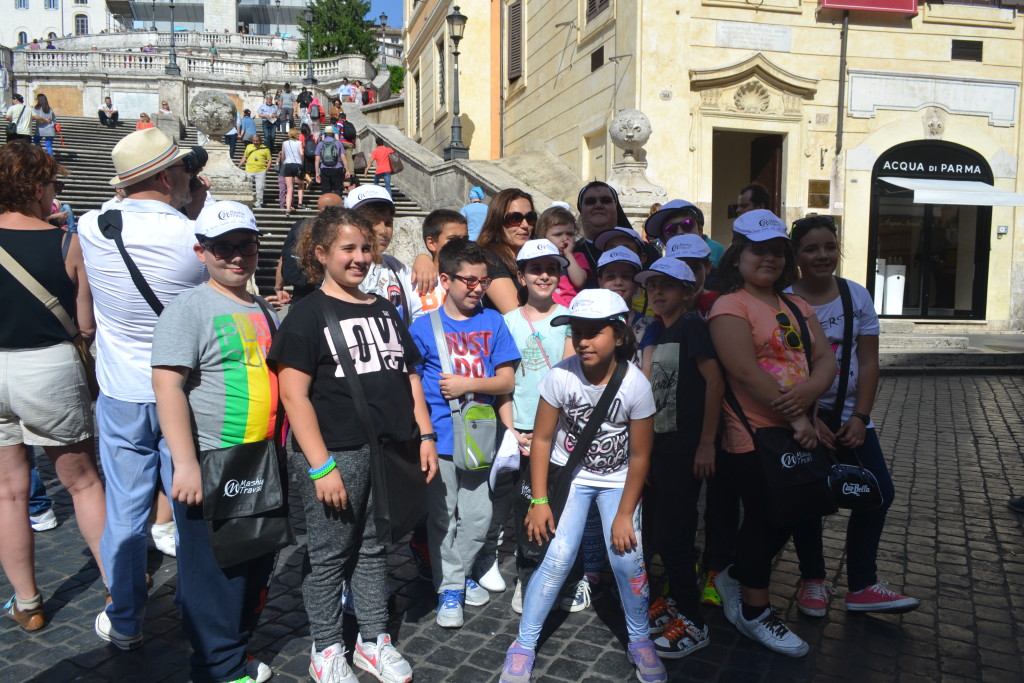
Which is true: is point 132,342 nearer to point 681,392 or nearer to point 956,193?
point 681,392

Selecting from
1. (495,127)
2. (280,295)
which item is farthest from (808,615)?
(495,127)

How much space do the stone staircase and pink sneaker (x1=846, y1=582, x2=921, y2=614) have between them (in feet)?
24.8

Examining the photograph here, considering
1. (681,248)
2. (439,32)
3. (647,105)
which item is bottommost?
(681,248)

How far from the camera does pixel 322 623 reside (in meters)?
3.05

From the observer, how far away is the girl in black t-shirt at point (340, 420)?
2.90 meters

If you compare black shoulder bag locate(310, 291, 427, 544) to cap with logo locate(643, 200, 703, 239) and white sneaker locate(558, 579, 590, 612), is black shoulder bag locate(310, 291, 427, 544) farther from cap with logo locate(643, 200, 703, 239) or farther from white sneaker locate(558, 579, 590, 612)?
cap with logo locate(643, 200, 703, 239)

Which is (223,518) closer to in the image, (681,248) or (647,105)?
(681,248)

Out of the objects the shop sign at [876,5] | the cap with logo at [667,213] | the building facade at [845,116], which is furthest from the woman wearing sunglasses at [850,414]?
the shop sign at [876,5]

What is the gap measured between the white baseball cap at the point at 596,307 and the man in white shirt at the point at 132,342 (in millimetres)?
1660

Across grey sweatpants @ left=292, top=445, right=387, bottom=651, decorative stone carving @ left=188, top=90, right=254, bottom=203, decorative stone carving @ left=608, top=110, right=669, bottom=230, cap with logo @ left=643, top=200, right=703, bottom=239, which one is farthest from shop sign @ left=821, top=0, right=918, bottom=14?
grey sweatpants @ left=292, top=445, right=387, bottom=651

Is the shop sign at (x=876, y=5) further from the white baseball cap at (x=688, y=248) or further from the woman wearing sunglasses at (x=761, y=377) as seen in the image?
the woman wearing sunglasses at (x=761, y=377)

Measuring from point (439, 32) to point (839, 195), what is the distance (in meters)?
14.3

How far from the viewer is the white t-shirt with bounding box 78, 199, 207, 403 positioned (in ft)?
10.6

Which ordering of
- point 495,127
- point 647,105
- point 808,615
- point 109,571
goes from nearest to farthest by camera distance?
point 109,571, point 808,615, point 647,105, point 495,127
